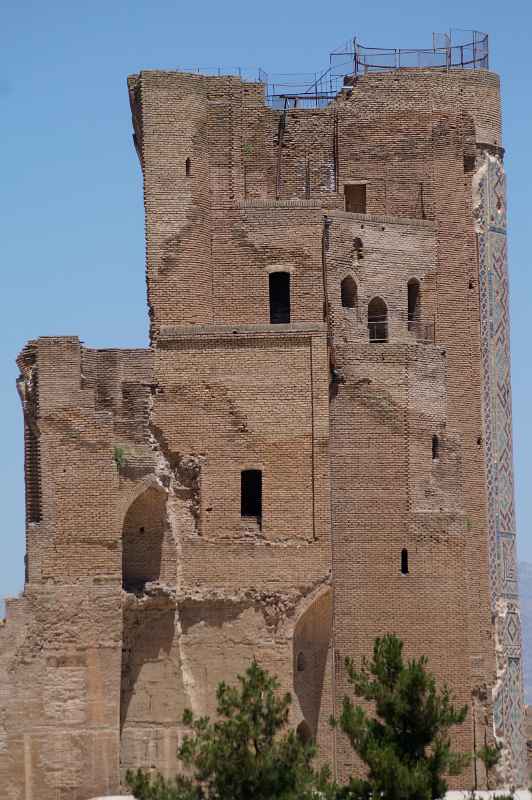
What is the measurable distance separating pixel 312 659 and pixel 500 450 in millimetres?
5533

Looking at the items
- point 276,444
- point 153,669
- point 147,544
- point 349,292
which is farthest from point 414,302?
point 153,669

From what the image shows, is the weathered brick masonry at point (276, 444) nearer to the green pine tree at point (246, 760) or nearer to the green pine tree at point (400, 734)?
the green pine tree at point (400, 734)

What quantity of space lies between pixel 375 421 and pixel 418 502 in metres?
1.58

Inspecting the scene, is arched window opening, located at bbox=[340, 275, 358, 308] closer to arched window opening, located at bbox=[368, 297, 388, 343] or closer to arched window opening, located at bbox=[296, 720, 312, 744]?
arched window opening, located at bbox=[368, 297, 388, 343]

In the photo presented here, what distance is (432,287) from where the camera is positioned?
41.4 m

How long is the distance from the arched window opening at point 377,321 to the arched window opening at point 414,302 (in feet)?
2.09

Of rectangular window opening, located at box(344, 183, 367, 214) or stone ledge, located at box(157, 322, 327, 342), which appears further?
rectangular window opening, located at box(344, 183, 367, 214)

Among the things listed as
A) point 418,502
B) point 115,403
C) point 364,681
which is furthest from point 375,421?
point 364,681

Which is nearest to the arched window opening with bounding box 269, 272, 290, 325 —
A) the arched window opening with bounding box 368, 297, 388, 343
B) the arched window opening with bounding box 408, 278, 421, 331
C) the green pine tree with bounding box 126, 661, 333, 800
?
the arched window opening with bounding box 368, 297, 388, 343

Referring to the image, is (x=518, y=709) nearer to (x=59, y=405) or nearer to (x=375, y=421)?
(x=375, y=421)

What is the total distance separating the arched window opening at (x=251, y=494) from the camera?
38625mm

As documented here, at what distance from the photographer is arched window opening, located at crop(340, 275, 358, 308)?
40719 mm

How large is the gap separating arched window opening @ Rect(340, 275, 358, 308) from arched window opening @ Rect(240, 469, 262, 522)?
3.99 meters

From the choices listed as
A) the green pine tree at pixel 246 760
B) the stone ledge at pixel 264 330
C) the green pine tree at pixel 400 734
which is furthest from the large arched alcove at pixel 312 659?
the green pine tree at pixel 246 760
